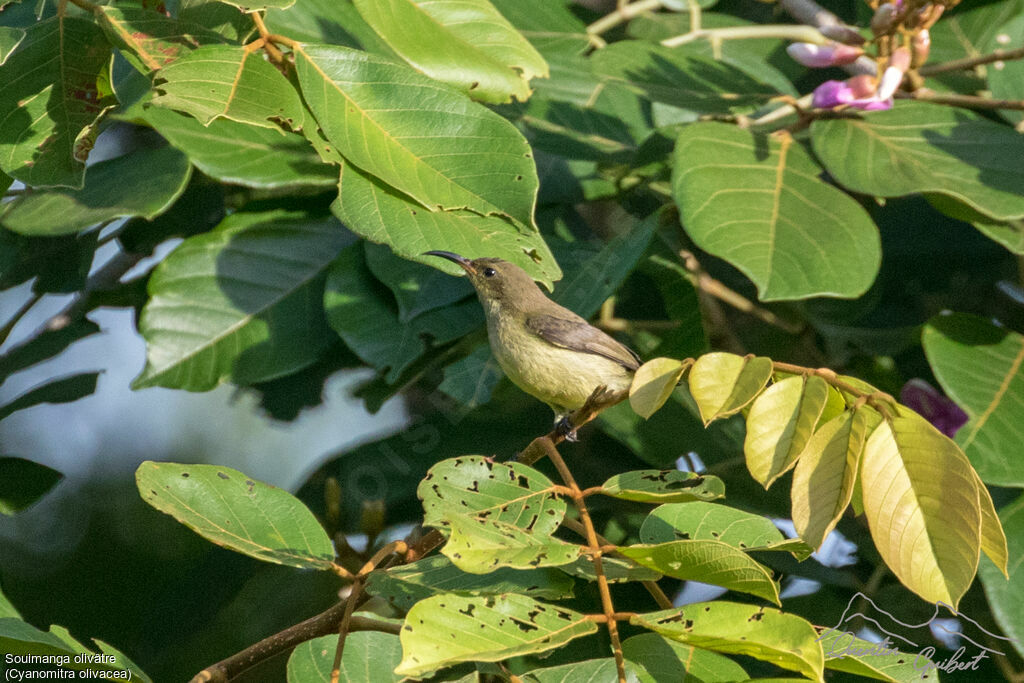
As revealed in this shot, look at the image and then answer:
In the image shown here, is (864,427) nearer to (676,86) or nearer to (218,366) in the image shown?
(676,86)

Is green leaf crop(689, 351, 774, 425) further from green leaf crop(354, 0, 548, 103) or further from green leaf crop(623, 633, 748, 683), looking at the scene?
green leaf crop(354, 0, 548, 103)

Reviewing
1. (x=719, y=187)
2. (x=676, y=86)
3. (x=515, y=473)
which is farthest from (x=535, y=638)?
(x=676, y=86)

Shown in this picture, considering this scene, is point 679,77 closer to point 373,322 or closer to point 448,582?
point 373,322

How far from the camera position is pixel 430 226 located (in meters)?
2.03

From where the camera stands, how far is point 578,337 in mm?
2730

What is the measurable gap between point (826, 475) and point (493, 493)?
51 cm

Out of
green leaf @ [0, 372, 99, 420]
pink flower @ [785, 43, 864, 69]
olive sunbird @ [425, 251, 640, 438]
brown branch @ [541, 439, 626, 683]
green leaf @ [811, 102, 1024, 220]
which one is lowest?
green leaf @ [0, 372, 99, 420]

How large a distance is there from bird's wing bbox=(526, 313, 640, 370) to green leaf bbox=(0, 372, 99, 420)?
129 cm

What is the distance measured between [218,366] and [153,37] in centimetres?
101

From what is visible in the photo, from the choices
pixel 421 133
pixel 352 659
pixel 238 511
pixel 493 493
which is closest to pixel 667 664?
pixel 493 493

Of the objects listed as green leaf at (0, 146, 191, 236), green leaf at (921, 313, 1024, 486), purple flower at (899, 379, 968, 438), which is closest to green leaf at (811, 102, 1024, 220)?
green leaf at (921, 313, 1024, 486)

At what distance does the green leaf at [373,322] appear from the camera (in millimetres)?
2553

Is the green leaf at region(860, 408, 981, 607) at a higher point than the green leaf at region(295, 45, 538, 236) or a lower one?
lower

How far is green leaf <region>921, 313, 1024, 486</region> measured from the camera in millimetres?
2436
